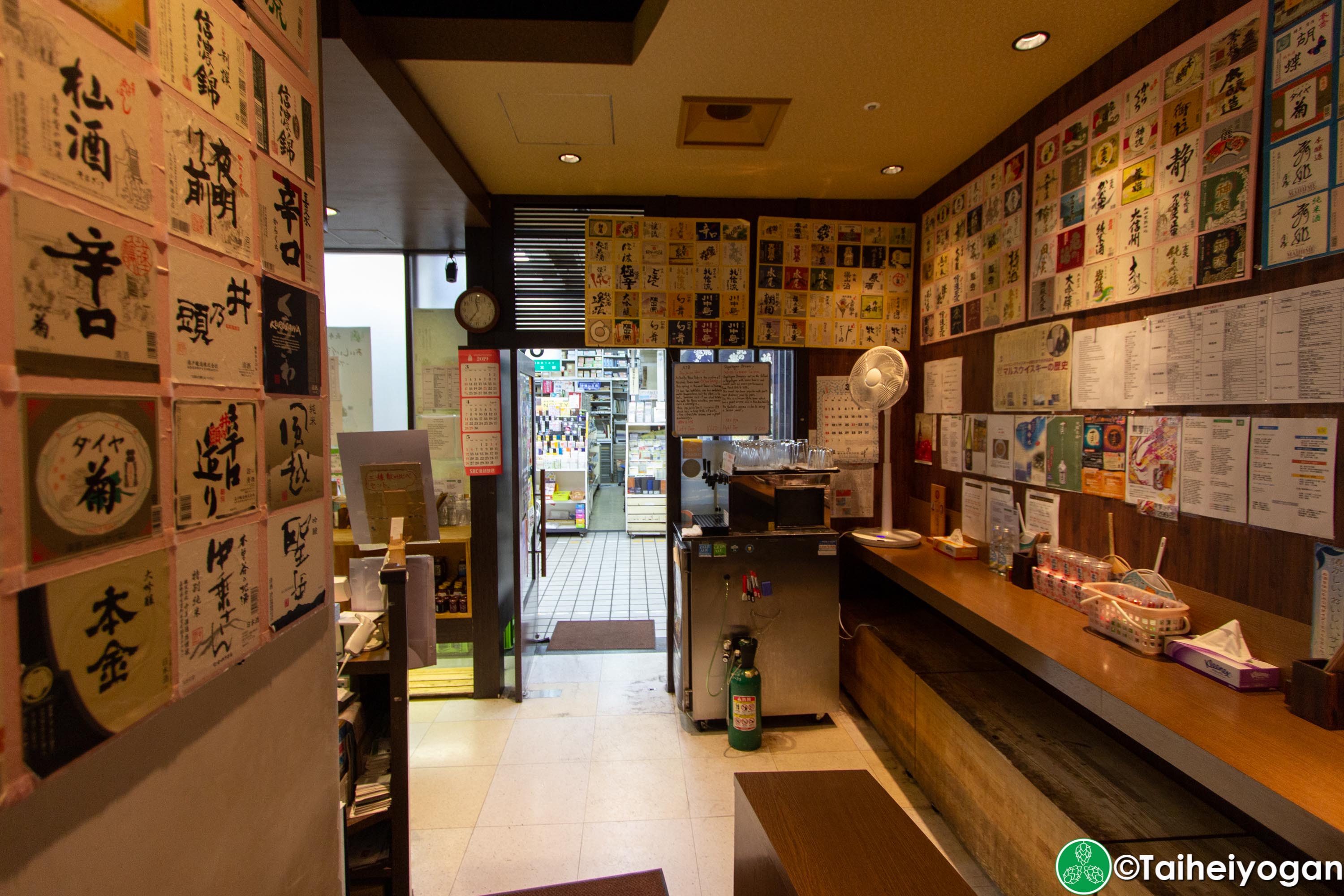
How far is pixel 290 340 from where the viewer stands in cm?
129

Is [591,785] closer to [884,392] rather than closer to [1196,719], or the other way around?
[1196,719]

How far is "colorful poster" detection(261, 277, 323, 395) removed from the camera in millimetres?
1204

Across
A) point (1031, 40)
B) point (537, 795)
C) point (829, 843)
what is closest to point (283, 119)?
point (829, 843)

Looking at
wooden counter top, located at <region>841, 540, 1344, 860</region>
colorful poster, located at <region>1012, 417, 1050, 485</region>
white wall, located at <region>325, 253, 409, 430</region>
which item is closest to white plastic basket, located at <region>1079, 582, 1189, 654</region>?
wooden counter top, located at <region>841, 540, 1344, 860</region>

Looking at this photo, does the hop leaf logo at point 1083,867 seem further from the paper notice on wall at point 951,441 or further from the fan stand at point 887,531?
the paper notice on wall at point 951,441

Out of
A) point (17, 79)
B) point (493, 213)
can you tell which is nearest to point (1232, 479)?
point (17, 79)

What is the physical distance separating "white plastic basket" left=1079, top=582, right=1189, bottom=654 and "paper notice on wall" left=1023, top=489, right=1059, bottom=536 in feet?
1.40

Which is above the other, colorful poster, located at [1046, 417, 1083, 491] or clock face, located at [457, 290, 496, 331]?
clock face, located at [457, 290, 496, 331]

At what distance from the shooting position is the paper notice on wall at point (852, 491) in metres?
3.90

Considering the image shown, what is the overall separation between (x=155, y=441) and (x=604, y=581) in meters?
5.47

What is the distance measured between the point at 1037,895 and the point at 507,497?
10.4ft

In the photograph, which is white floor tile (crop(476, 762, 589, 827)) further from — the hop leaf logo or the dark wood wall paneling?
the dark wood wall paneling

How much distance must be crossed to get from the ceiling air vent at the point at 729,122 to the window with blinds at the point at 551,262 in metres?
0.90

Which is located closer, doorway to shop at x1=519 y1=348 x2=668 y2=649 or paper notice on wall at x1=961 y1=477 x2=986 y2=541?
paper notice on wall at x1=961 y1=477 x2=986 y2=541
